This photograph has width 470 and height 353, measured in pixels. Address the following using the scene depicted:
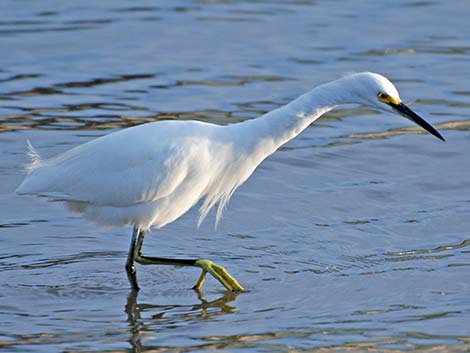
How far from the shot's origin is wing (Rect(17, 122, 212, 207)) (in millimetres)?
7574

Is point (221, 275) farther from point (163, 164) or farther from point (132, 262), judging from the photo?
point (163, 164)

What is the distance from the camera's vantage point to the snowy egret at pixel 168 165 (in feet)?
24.8

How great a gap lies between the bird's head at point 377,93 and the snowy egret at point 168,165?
2 centimetres

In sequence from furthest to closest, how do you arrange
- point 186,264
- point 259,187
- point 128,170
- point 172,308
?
point 259,187 < point 186,264 < point 128,170 < point 172,308

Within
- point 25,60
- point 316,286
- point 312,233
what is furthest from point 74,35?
point 316,286

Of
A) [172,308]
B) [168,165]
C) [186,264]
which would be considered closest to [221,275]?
[186,264]

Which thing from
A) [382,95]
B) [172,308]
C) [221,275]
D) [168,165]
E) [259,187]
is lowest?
[172,308]

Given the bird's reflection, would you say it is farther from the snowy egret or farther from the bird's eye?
the bird's eye

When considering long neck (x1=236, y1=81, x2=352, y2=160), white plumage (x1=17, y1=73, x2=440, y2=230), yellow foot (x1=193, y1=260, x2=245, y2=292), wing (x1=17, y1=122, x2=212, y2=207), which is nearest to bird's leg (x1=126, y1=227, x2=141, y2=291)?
white plumage (x1=17, y1=73, x2=440, y2=230)

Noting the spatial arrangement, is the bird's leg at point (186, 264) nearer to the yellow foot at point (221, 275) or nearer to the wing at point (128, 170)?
the yellow foot at point (221, 275)

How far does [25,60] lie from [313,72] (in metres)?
3.47

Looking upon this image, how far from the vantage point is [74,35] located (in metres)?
14.8

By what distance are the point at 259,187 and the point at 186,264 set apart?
87.8 inches

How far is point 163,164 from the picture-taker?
298 inches
